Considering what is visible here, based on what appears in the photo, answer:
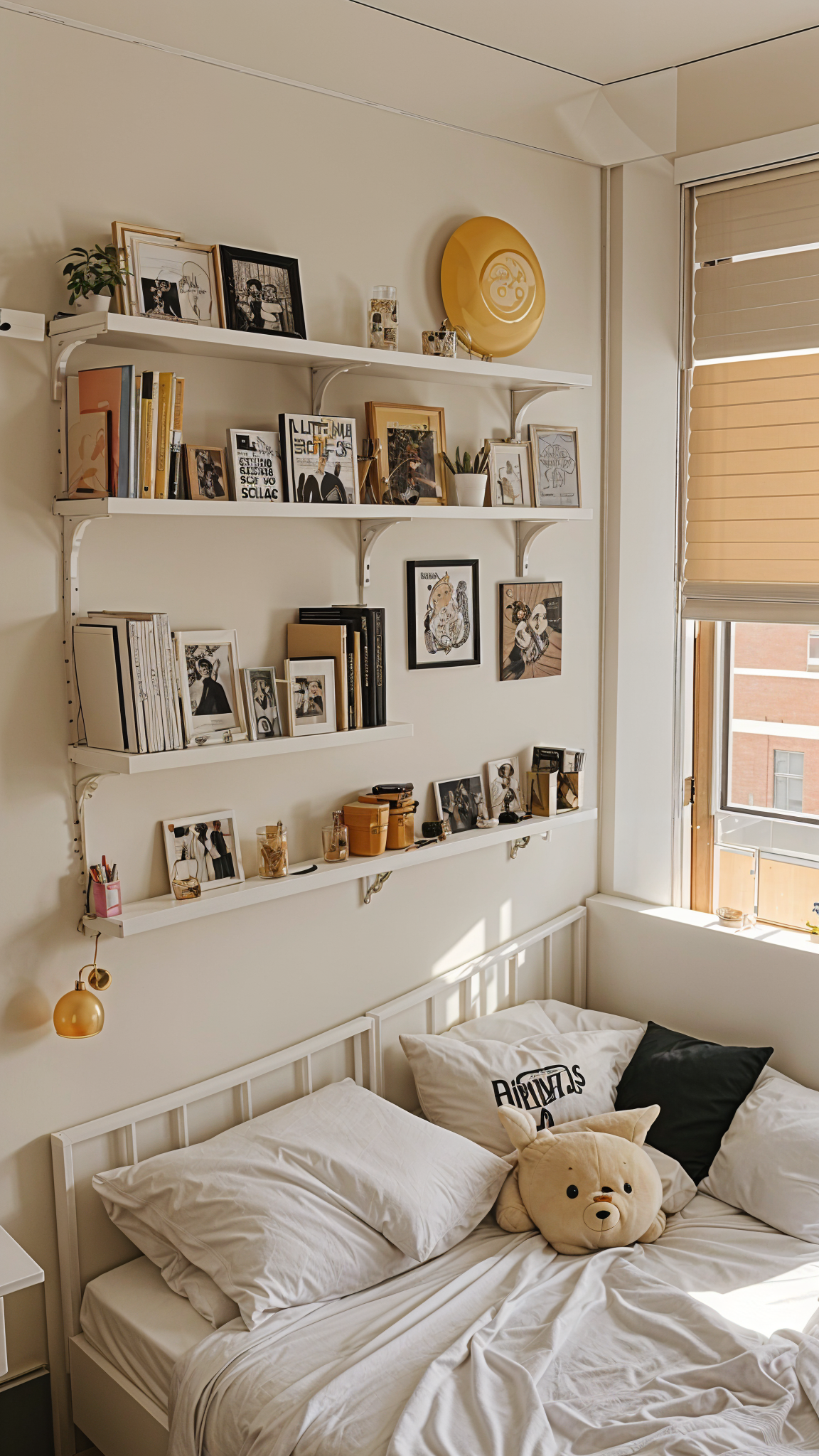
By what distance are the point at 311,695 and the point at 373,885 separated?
20.7 inches

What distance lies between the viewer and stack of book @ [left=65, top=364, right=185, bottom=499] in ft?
5.81

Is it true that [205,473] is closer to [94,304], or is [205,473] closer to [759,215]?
[94,304]

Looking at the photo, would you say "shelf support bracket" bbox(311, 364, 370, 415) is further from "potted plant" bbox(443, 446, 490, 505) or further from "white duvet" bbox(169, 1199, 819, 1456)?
"white duvet" bbox(169, 1199, 819, 1456)

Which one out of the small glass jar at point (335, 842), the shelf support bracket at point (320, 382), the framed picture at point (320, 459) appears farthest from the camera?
the small glass jar at point (335, 842)

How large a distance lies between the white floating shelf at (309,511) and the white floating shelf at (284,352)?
0.26m

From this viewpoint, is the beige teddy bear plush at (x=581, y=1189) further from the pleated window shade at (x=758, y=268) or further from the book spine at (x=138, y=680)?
the pleated window shade at (x=758, y=268)

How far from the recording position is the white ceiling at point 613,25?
6.98ft

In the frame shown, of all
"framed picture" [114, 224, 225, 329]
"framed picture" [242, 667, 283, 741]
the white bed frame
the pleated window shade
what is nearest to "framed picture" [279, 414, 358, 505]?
"framed picture" [114, 224, 225, 329]

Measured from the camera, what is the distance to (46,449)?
1870mm

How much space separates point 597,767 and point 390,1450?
6.02 ft

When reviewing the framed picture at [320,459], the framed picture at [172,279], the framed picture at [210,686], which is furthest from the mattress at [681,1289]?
the framed picture at [172,279]

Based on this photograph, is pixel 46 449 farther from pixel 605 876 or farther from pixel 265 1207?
pixel 605 876

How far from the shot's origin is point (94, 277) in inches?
71.9

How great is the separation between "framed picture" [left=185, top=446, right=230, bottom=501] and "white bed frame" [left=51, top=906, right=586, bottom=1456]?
1.11 m
